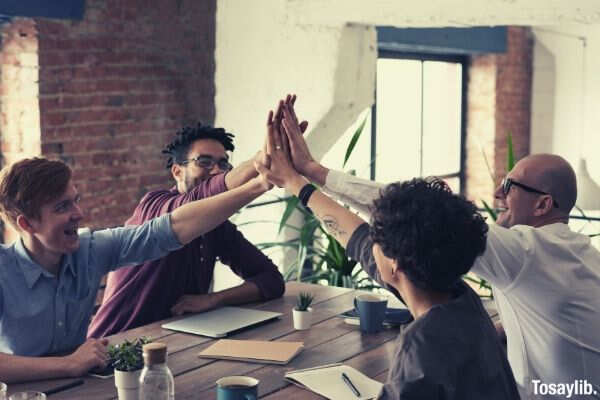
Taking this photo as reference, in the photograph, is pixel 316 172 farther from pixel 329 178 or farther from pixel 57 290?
pixel 57 290

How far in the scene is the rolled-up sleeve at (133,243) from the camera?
2.76 metres

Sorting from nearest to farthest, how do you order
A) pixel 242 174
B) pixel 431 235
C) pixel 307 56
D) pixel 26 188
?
pixel 431 235, pixel 26 188, pixel 242 174, pixel 307 56

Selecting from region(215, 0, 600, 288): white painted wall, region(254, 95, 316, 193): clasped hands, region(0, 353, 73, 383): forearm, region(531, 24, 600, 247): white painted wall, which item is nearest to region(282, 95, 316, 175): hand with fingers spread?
region(254, 95, 316, 193): clasped hands

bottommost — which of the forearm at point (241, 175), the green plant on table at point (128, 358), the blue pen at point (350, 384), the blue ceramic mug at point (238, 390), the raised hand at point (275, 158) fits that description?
the blue pen at point (350, 384)

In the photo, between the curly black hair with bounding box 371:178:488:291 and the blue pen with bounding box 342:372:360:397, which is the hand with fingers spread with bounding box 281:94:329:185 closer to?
the blue pen with bounding box 342:372:360:397

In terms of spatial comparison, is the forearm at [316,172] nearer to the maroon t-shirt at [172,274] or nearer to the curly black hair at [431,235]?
the maroon t-shirt at [172,274]

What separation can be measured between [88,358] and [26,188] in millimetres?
532

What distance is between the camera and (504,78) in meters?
7.99

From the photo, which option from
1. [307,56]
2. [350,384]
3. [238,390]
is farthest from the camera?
[307,56]

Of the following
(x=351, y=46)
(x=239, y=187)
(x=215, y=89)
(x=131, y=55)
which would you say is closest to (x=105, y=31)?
(x=131, y=55)

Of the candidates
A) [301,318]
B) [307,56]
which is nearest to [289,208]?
[307,56]

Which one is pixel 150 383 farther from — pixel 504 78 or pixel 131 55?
pixel 504 78

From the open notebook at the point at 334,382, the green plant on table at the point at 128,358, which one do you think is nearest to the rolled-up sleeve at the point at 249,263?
the open notebook at the point at 334,382

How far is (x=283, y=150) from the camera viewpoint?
2.90m
